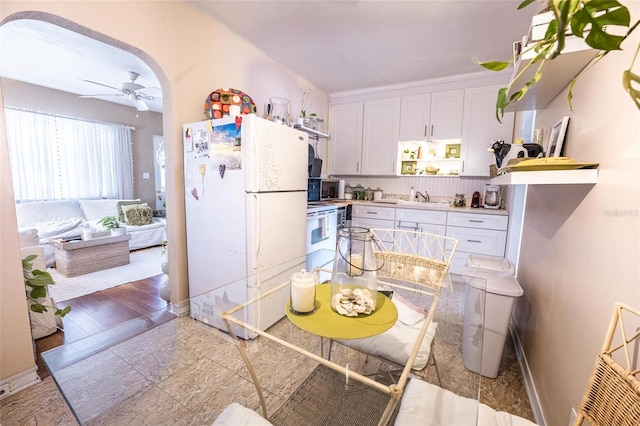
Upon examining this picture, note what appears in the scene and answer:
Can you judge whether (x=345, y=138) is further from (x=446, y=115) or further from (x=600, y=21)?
(x=600, y=21)

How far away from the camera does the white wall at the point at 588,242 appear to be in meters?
0.82

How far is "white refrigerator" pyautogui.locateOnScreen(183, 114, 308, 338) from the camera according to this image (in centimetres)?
186

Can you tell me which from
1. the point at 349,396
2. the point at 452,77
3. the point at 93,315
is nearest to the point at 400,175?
the point at 452,77

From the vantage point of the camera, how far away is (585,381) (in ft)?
3.08

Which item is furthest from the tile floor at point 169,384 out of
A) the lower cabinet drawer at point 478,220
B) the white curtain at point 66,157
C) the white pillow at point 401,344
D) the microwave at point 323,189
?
the white curtain at point 66,157

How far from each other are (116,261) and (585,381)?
179 inches

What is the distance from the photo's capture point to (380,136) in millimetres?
3865

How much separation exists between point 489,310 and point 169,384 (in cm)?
194

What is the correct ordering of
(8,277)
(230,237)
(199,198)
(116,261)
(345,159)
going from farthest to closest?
1. (345,159)
2. (116,261)
3. (199,198)
4. (230,237)
5. (8,277)

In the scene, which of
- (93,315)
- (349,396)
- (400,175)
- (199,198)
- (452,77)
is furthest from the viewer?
(400,175)

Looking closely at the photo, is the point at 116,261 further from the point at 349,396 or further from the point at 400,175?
the point at 400,175

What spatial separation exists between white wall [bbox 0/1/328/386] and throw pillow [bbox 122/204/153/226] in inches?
116

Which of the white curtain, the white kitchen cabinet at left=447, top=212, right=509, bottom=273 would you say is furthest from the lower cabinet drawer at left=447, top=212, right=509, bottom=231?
the white curtain

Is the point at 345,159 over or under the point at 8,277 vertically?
over
